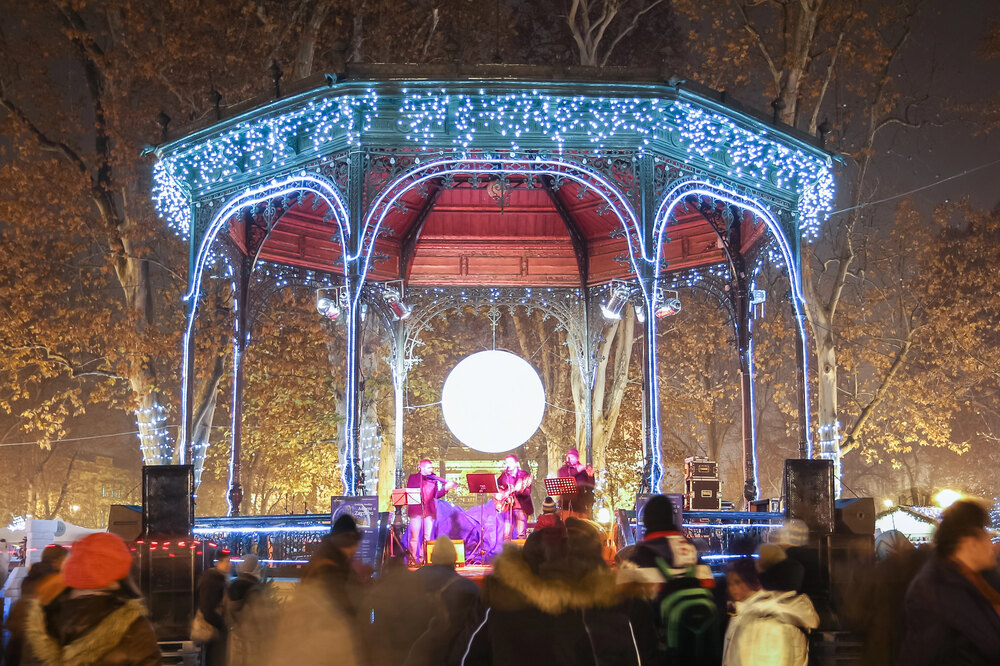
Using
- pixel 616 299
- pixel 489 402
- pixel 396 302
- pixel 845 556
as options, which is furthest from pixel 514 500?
pixel 845 556

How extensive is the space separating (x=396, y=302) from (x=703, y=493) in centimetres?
687

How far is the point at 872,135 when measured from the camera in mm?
23625

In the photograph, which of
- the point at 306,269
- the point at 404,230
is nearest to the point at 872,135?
the point at 404,230

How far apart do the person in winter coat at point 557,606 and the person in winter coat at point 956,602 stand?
1371 millimetres

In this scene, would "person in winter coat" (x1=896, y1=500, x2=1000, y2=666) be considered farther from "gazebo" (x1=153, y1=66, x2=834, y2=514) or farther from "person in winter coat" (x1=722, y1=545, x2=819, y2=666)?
"gazebo" (x1=153, y1=66, x2=834, y2=514)

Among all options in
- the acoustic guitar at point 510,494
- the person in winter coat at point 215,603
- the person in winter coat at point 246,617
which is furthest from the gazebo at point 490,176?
the person in winter coat at point 246,617

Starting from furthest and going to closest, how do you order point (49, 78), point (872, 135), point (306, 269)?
point (872, 135) → point (49, 78) → point (306, 269)

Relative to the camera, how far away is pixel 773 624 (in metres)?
4.99

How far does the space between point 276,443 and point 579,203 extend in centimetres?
1704

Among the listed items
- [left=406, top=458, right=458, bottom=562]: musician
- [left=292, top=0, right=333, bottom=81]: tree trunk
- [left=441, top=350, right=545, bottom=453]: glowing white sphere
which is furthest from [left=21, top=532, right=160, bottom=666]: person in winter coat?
[left=292, top=0, right=333, bottom=81]: tree trunk

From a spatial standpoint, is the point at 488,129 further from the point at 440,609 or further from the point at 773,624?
the point at 773,624

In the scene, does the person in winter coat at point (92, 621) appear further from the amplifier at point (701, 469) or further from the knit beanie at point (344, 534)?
the amplifier at point (701, 469)

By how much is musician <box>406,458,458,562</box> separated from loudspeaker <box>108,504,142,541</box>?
4.50 meters

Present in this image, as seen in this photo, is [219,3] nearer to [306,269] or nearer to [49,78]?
[49,78]
